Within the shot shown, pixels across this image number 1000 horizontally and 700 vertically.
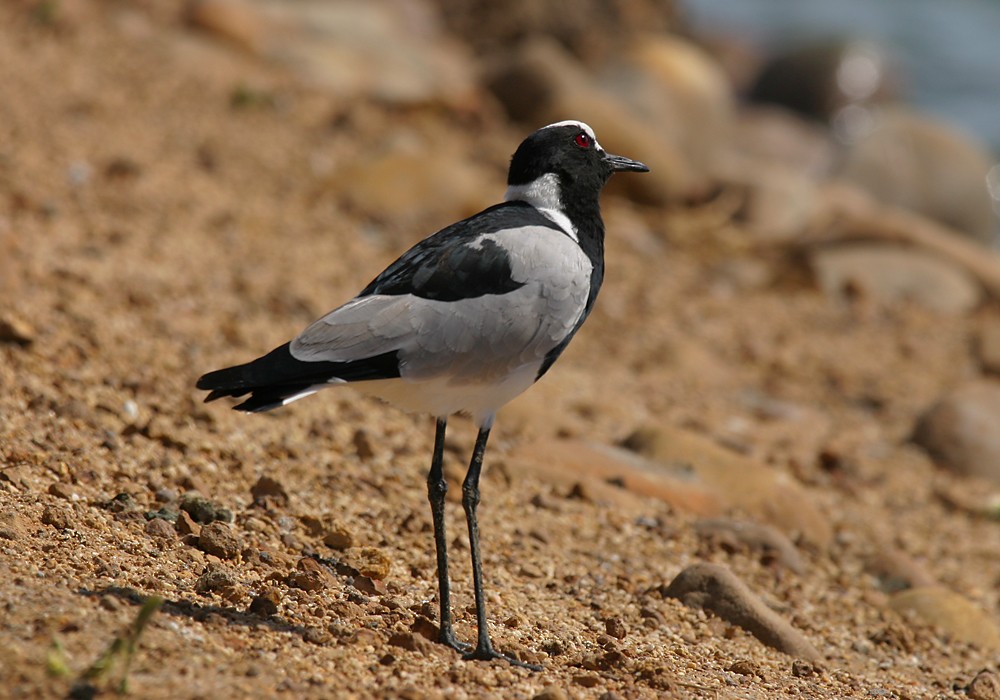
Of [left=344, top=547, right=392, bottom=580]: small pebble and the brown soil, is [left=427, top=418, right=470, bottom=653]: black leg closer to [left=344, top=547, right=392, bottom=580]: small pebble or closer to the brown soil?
the brown soil

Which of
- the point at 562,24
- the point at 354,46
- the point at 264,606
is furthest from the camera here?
the point at 562,24

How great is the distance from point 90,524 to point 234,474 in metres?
1.03

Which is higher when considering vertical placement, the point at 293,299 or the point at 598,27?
the point at 598,27

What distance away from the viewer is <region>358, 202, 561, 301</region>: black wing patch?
15.2 feet

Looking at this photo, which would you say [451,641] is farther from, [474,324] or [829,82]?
[829,82]

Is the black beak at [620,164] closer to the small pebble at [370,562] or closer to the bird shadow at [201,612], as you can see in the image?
the small pebble at [370,562]

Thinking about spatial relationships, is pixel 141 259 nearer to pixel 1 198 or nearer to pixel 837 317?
pixel 1 198

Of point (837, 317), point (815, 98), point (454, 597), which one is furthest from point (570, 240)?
point (815, 98)

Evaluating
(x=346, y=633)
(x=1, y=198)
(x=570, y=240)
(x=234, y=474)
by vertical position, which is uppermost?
(x=1, y=198)

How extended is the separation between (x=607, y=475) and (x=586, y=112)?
20.5ft

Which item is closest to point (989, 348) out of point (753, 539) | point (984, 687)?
point (753, 539)

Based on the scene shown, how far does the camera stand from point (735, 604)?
5293 millimetres

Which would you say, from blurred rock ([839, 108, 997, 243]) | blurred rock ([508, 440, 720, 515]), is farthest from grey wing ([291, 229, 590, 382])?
blurred rock ([839, 108, 997, 243])

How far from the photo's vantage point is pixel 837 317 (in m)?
10.4
